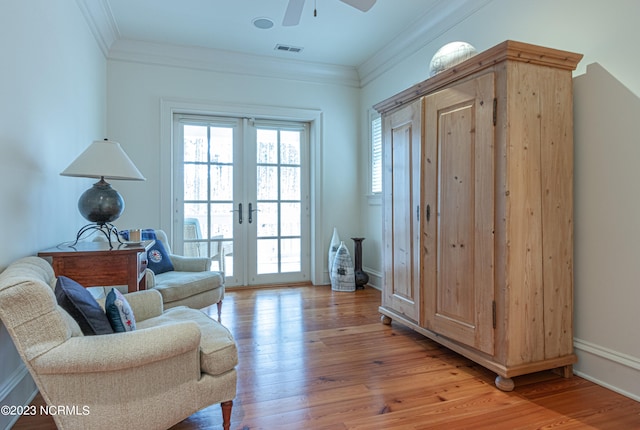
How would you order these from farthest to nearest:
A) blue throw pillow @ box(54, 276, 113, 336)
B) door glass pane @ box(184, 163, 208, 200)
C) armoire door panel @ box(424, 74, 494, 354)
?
door glass pane @ box(184, 163, 208, 200)
armoire door panel @ box(424, 74, 494, 354)
blue throw pillow @ box(54, 276, 113, 336)

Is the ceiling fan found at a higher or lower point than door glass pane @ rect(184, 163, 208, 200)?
higher

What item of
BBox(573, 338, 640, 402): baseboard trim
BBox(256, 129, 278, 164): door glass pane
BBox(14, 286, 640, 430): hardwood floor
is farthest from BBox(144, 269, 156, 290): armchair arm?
BBox(573, 338, 640, 402): baseboard trim

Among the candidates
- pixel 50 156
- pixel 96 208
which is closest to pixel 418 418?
pixel 96 208

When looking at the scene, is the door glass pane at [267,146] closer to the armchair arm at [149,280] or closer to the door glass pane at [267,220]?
the door glass pane at [267,220]

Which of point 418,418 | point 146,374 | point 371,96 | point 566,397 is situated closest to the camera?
point 146,374

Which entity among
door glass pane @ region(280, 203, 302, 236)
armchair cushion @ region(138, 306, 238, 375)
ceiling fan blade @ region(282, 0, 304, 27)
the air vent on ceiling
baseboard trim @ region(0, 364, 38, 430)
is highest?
the air vent on ceiling

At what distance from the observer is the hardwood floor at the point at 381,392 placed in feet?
5.91

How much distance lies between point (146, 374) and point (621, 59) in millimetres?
2849

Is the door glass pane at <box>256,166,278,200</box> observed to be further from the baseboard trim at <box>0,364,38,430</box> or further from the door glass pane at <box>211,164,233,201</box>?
the baseboard trim at <box>0,364,38,430</box>

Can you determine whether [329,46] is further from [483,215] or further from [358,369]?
[358,369]

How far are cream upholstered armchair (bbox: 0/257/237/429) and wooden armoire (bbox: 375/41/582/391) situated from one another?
1.46m

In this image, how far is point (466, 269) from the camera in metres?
2.32

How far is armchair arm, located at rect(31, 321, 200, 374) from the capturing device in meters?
1.31

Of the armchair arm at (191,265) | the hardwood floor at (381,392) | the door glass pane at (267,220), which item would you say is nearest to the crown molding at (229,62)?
the door glass pane at (267,220)
